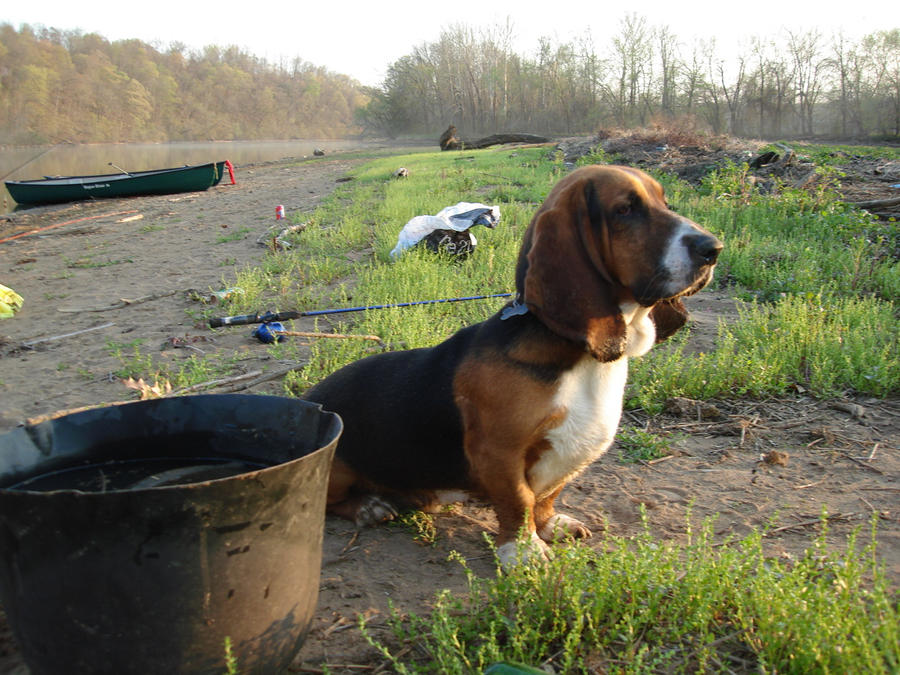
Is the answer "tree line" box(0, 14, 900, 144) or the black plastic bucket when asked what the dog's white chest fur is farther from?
"tree line" box(0, 14, 900, 144)

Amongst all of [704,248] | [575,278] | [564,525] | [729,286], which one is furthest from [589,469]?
[729,286]

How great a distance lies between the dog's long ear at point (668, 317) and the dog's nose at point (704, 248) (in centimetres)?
61

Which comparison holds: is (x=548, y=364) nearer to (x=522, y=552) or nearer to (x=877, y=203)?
(x=522, y=552)

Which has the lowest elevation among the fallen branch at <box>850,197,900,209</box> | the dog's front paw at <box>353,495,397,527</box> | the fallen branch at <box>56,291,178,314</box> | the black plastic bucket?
the dog's front paw at <box>353,495,397,527</box>

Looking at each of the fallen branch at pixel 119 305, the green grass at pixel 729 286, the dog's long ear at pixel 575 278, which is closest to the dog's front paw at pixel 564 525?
the dog's long ear at pixel 575 278

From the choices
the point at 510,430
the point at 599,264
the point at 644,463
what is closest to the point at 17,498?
the point at 510,430

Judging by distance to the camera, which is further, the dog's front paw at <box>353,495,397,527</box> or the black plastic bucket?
the dog's front paw at <box>353,495,397,527</box>

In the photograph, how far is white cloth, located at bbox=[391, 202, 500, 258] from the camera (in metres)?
8.43

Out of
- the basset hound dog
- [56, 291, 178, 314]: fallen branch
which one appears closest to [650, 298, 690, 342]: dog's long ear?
the basset hound dog

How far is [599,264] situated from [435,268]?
481 cm

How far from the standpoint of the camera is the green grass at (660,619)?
1.89 meters

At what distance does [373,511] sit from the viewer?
3254 millimetres

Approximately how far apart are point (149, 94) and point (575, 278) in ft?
386

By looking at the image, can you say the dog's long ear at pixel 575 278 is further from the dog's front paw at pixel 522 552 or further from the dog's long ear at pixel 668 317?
the dog's front paw at pixel 522 552
